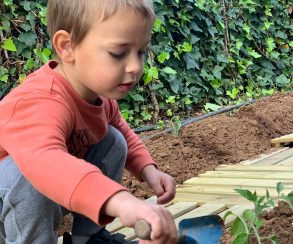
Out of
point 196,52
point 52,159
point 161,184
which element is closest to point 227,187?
point 161,184

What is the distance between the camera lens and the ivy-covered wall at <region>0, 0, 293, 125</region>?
12.6 feet

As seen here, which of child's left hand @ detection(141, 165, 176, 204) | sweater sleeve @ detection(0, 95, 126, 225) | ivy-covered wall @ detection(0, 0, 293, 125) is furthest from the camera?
ivy-covered wall @ detection(0, 0, 293, 125)

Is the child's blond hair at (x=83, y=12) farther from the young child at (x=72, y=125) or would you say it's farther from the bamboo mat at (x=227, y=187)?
the bamboo mat at (x=227, y=187)

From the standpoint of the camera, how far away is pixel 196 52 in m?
5.49

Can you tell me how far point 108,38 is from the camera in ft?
4.97

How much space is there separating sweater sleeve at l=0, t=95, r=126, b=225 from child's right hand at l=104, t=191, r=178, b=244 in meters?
0.03

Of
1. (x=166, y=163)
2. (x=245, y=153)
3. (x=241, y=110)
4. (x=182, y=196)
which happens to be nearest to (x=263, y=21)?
(x=241, y=110)

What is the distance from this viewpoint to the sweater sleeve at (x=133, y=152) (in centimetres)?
197

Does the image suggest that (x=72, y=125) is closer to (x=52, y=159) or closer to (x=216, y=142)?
(x=52, y=159)

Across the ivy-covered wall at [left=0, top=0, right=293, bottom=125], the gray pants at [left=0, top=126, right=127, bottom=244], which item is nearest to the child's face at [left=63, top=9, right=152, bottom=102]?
the gray pants at [left=0, top=126, right=127, bottom=244]

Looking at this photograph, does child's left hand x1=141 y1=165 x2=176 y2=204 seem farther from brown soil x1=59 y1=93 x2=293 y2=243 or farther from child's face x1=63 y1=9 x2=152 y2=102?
brown soil x1=59 y1=93 x2=293 y2=243

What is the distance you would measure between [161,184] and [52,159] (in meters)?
0.60

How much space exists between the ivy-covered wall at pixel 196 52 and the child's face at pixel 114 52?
84.6 inches

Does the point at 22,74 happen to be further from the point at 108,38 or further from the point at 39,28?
the point at 108,38
